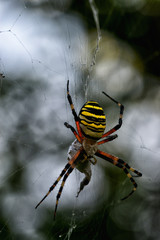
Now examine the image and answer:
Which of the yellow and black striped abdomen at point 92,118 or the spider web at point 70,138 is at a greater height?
the yellow and black striped abdomen at point 92,118

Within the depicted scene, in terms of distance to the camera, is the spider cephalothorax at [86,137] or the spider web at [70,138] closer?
the spider cephalothorax at [86,137]

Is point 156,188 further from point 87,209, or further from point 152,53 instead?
point 152,53

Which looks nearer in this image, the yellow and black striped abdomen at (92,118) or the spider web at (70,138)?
the yellow and black striped abdomen at (92,118)

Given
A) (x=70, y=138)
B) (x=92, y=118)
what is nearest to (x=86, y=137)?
(x=92, y=118)

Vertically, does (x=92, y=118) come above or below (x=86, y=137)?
above

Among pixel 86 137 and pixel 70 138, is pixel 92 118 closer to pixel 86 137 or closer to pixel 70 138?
pixel 86 137

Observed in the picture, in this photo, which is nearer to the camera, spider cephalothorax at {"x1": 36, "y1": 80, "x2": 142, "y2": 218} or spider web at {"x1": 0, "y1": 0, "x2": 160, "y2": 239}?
spider cephalothorax at {"x1": 36, "y1": 80, "x2": 142, "y2": 218}
